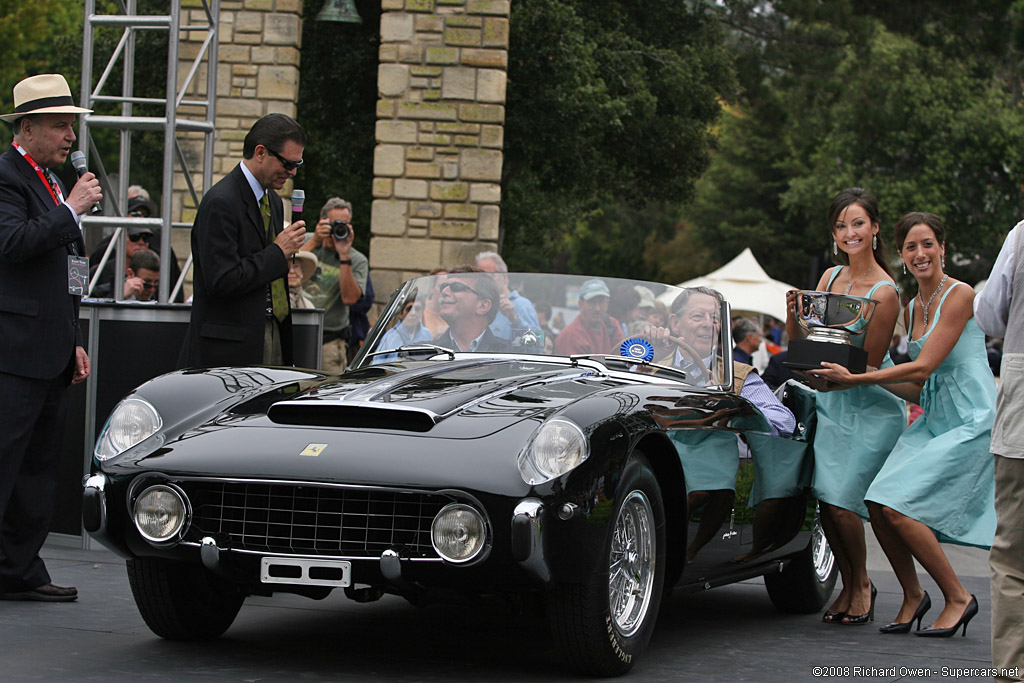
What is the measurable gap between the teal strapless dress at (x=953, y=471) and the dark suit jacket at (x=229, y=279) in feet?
9.42

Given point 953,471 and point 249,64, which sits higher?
point 249,64

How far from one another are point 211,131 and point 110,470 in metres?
5.18

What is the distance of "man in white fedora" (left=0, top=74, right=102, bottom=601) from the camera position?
5.76 m

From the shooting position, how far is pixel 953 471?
5.88 metres

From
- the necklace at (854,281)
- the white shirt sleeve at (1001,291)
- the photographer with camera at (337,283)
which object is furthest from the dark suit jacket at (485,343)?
the photographer with camera at (337,283)

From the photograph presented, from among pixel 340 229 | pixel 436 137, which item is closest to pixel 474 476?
pixel 340 229

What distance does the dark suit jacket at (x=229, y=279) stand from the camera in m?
6.25

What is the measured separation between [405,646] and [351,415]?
112 centimetres

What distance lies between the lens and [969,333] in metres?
6.20

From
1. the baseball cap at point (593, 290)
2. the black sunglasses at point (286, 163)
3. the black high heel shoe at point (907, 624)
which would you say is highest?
the black sunglasses at point (286, 163)

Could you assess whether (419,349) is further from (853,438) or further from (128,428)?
(853,438)

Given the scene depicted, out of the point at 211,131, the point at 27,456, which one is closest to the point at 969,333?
the point at 27,456

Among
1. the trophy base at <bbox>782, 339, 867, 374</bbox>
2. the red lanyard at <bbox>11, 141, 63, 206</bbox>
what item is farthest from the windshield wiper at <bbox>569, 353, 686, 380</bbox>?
the red lanyard at <bbox>11, 141, 63, 206</bbox>

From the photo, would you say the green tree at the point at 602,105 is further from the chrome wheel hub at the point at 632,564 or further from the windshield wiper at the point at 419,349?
the chrome wheel hub at the point at 632,564
